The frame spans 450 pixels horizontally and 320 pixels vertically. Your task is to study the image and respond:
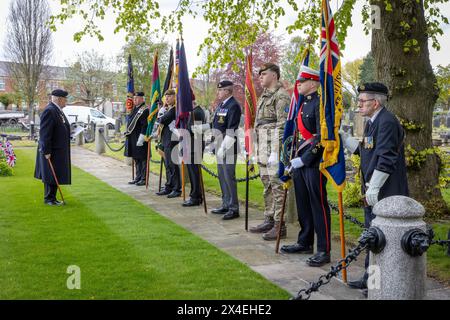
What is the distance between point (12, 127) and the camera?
132ft

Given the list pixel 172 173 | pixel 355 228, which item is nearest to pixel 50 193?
pixel 172 173

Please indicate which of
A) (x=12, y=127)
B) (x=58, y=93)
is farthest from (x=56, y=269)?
(x=12, y=127)

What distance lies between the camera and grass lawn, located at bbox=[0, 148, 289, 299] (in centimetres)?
474

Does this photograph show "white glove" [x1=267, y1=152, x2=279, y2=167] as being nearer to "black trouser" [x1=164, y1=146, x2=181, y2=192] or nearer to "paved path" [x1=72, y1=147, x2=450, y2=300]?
"paved path" [x1=72, y1=147, x2=450, y2=300]

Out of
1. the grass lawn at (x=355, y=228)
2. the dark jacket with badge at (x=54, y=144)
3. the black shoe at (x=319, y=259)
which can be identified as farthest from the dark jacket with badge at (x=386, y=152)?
the dark jacket with badge at (x=54, y=144)

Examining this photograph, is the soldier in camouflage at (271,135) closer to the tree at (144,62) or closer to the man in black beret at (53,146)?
the man in black beret at (53,146)

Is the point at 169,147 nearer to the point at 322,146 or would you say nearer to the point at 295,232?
the point at 295,232

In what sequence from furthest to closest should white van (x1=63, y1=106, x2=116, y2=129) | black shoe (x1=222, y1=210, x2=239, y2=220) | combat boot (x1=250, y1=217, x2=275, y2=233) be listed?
white van (x1=63, y1=106, x2=116, y2=129)
black shoe (x1=222, y1=210, x2=239, y2=220)
combat boot (x1=250, y1=217, x2=275, y2=233)

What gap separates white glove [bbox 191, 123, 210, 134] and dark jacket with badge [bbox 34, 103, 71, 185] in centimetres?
227

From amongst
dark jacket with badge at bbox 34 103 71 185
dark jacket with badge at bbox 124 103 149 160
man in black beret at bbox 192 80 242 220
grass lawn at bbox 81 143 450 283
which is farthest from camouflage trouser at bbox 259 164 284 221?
dark jacket with badge at bbox 124 103 149 160

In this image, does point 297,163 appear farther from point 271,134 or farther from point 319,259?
point 271,134

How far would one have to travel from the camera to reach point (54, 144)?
9297 millimetres

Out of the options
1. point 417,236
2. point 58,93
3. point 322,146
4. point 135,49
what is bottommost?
point 417,236
